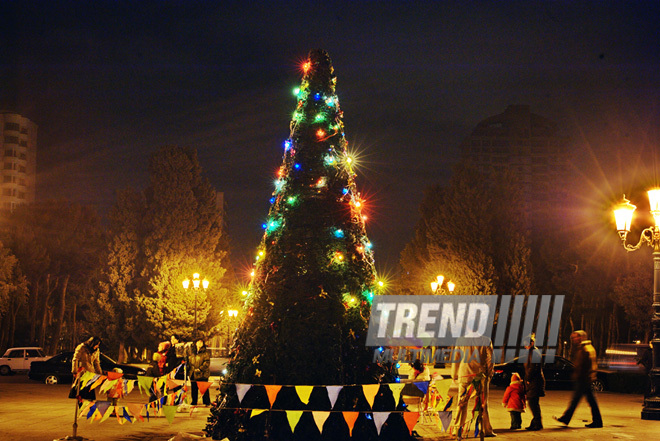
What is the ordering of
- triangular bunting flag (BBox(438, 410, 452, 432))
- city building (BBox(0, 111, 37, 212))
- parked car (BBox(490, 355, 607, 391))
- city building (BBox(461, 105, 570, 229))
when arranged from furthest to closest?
city building (BBox(461, 105, 570, 229)) < city building (BBox(0, 111, 37, 212)) < parked car (BBox(490, 355, 607, 391)) < triangular bunting flag (BBox(438, 410, 452, 432))

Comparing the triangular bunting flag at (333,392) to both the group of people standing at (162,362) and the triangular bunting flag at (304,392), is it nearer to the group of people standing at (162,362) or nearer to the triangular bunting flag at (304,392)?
the triangular bunting flag at (304,392)

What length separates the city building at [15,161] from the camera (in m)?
126

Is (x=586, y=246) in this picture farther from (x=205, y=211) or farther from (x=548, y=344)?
(x=205, y=211)

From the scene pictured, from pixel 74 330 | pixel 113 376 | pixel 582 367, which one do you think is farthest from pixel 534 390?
pixel 74 330

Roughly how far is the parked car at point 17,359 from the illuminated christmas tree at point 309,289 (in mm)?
30801

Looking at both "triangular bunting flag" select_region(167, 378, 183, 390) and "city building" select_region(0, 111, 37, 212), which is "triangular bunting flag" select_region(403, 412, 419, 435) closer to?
"triangular bunting flag" select_region(167, 378, 183, 390)

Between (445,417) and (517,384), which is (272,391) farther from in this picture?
(517,384)

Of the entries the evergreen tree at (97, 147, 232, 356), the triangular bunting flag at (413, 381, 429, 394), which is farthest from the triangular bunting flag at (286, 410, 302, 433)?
the evergreen tree at (97, 147, 232, 356)

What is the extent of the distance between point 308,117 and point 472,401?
5.71m

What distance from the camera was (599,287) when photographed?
51781mm

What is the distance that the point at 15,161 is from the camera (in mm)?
127062

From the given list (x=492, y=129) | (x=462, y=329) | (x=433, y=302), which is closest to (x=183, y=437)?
(x=462, y=329)

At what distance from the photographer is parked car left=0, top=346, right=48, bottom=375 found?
39.2 metres

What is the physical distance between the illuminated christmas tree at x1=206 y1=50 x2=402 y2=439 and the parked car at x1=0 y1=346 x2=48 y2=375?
30.8m
